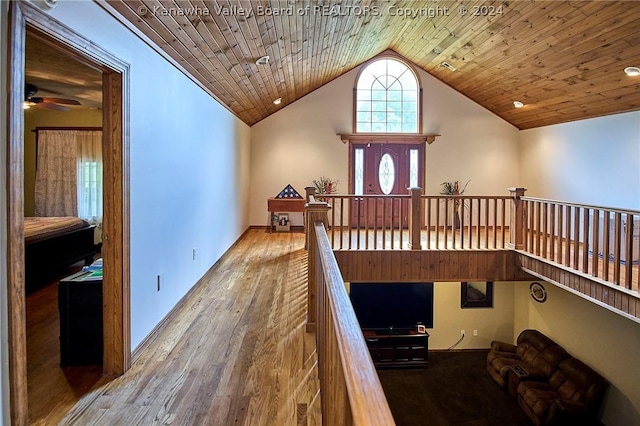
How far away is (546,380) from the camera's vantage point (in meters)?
6.34

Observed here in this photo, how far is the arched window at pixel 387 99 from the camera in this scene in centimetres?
856

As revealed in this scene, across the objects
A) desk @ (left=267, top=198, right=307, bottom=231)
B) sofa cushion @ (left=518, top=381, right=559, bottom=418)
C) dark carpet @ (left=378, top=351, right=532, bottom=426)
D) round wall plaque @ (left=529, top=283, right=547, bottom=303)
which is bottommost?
dark carpet @ (left=378, top=351, right=532, bottom=426)

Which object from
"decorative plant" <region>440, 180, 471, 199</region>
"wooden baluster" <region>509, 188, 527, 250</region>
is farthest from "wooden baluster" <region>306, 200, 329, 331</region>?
"decorative plant" <region>440, 180, 471, 199</region>

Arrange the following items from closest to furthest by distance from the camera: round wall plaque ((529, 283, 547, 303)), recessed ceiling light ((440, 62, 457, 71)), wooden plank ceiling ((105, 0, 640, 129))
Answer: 1. wooden plank ceiling ((105, 0, 640, 129))
2. round wall plaque ((529, 283, 547, 303))
3. recessed ceiling light ((440, 62, 457, 71))

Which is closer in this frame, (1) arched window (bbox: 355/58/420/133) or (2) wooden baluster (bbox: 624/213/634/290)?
(2) wooden baluster (bbox: 624/213/634/290)

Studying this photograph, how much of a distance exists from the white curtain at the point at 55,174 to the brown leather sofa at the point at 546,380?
769cm

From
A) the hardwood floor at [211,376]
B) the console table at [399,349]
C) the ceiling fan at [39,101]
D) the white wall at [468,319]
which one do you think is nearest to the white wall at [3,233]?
the hardwood floor at [211,376]

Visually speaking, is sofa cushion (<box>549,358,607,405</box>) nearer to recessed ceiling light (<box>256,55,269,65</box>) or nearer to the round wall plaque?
the round wall plaque

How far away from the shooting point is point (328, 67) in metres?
7.14

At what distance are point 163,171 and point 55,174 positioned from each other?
4.28m

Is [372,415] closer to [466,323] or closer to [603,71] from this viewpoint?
[603,71]

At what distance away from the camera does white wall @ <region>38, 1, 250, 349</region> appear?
8.70 ft

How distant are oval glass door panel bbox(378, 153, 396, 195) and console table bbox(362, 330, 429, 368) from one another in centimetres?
300

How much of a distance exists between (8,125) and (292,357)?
2.08 meters
